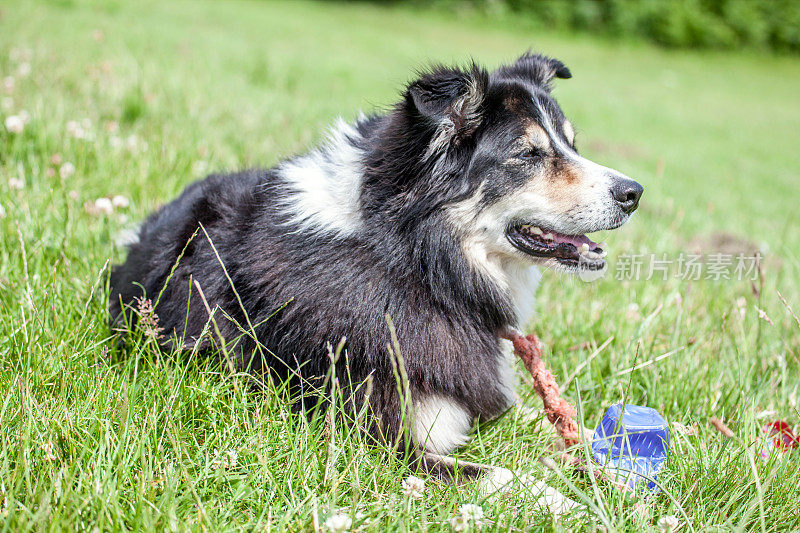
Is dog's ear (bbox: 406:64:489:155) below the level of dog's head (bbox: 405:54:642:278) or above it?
above

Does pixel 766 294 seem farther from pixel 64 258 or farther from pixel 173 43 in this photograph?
pixel 173 43

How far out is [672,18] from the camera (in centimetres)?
3133

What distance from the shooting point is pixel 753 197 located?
404 inches

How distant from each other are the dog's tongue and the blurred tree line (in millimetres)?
30594

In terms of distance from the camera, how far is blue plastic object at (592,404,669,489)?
2.31 m

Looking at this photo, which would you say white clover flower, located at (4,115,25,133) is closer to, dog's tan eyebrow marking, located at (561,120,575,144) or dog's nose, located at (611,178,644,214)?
dog's tan eyebrow marking, located at (561,120,575,144)

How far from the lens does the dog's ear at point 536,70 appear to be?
3.01 metres

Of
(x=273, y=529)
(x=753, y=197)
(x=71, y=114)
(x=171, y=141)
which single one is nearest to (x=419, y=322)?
(x=273, y=529)

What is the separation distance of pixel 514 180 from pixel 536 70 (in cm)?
84

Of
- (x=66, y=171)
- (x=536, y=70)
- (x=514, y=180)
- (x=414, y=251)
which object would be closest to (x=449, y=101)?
(x=514, y=180)

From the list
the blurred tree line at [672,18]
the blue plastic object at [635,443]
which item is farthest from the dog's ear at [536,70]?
the blurred tree line at [672,18]

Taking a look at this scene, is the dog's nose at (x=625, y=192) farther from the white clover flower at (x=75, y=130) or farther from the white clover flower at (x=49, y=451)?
the white clover flower at (x=75, y=130)

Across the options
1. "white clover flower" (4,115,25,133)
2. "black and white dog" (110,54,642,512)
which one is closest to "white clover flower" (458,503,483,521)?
Answer: "black and white dog" (110,54,642,512)

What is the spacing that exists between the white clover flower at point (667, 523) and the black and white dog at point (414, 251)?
59 centimetres
